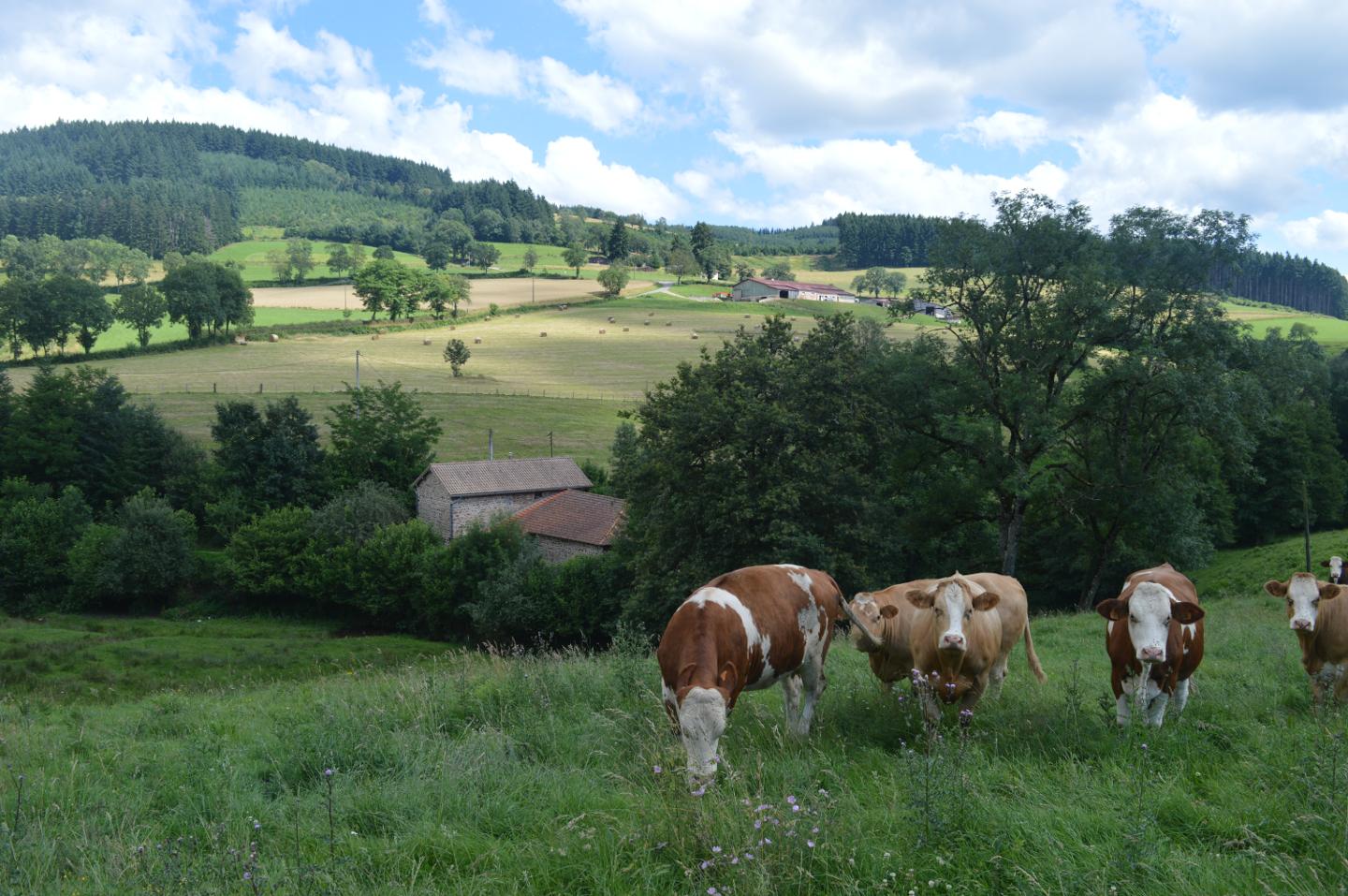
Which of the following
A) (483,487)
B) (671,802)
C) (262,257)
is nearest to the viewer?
(671,802)

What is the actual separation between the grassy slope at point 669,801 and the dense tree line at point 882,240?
600ft

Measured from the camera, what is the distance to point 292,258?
14988 centimetres

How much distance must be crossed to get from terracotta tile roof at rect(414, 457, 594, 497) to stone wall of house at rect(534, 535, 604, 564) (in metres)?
6.29

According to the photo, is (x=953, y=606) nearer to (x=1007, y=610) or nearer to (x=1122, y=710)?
(x=1122, y=710)

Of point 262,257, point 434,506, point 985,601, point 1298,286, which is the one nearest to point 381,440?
point 434,506

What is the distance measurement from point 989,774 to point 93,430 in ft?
203

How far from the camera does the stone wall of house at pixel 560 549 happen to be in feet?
145

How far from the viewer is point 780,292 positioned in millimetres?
136250

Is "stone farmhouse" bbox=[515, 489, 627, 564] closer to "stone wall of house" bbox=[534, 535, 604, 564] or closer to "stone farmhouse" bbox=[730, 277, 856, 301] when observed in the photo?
"stone wall of house" bbox=[534, 535, 604, 564]

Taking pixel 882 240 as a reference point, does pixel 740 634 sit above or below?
below

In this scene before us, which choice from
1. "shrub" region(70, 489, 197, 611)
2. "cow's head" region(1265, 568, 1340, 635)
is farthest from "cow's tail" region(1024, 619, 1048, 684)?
"shrub" region(70, 489, 197, 611)

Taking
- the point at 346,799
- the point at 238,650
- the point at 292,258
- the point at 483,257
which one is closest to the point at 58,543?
the point at 238,650

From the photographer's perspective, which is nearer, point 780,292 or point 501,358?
point 501,358

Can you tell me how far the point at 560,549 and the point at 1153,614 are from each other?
3825 centimetres
